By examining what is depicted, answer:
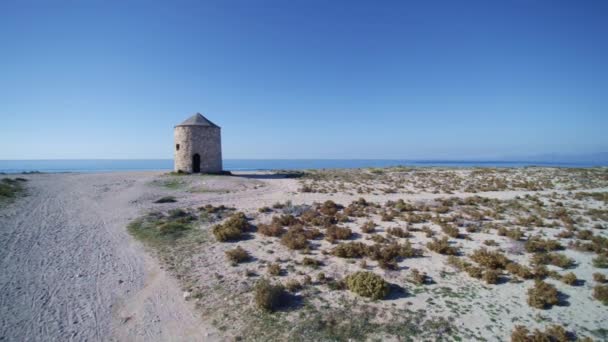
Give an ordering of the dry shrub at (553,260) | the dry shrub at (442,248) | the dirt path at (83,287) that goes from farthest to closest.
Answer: the dry shrub at (442,248) < the dry shrub at (553,260) < the dirt path at (83,287)

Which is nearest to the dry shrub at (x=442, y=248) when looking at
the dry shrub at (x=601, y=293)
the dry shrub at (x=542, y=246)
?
the dry shrub at (x=542, y=246)

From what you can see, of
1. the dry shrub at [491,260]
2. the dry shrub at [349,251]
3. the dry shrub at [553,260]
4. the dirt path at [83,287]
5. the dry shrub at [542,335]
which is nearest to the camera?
the dry shrub at [542,335]

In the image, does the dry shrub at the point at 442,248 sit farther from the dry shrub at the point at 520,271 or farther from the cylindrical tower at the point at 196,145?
the cylindrical tower at the point at 196,145

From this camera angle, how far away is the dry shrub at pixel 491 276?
24.4 feet

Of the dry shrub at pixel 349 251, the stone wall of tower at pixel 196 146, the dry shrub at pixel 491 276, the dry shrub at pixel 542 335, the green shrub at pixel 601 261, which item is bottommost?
the dry shrub at pixel 542 335

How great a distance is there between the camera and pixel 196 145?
2995 centimetres

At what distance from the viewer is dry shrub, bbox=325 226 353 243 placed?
35.3 ft

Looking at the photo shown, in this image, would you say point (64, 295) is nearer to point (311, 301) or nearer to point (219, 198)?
point (311, 301)

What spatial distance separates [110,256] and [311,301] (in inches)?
286

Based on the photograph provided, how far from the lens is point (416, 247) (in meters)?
10.1

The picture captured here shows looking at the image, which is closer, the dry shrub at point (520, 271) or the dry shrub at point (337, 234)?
the dry shrub at point (520, 271)

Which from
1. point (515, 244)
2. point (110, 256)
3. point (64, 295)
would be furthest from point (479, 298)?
point (110, 256)

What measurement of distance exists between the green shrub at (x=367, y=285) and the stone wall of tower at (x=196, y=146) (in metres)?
26.8

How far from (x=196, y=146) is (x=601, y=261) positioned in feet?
102
